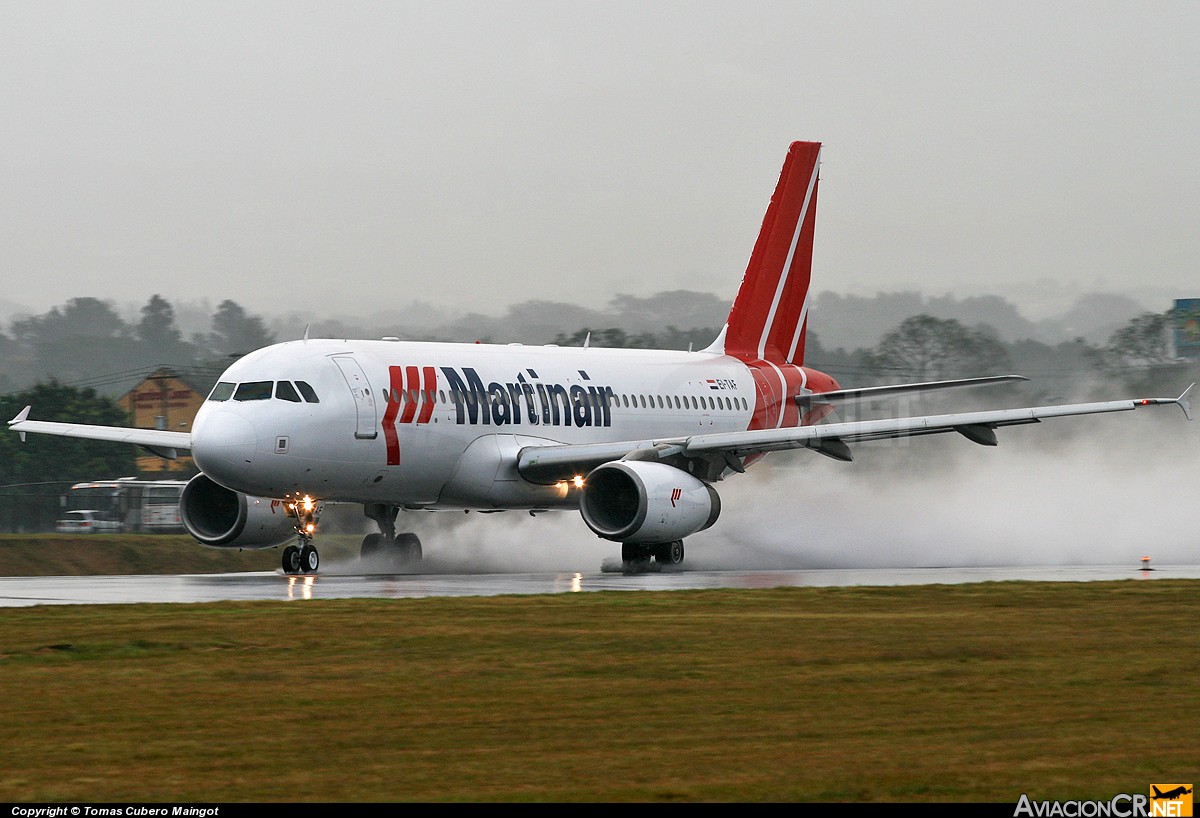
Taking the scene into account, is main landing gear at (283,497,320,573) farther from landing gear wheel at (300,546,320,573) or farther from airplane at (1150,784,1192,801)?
airplane at (1150,784,1192,801)

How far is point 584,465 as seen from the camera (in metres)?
34.0

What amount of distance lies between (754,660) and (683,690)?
2.04 metres

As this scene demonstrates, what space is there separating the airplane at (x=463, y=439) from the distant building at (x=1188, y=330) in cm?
5556

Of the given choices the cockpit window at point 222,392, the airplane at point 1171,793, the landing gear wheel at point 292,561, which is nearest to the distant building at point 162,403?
the landing gear wheel at point 292,561

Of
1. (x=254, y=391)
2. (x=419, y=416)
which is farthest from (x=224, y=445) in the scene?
(x=419, y=416)

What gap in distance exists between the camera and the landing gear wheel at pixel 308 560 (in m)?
31.2

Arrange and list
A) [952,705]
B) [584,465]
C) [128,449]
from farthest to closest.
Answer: [128,449] → [584,465] → [952,705]

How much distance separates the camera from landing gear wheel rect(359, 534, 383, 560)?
35.9m

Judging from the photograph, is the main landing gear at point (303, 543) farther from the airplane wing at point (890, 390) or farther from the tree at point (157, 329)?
the tree at point (157, 329)

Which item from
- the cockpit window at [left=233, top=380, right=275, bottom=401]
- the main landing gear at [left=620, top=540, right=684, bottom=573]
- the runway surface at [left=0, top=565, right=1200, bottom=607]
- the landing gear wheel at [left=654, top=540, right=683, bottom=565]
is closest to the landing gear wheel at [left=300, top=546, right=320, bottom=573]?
the runway surface at [left=0, top=565, right=1200, bottom=607]

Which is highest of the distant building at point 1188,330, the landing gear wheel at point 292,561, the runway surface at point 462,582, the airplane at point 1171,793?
the distant building at point 1188,330

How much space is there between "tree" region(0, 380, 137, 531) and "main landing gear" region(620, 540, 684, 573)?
30.4 m

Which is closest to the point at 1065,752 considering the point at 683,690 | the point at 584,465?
the point at 683,690

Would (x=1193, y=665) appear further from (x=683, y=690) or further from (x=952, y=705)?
(x=683, y=690)
